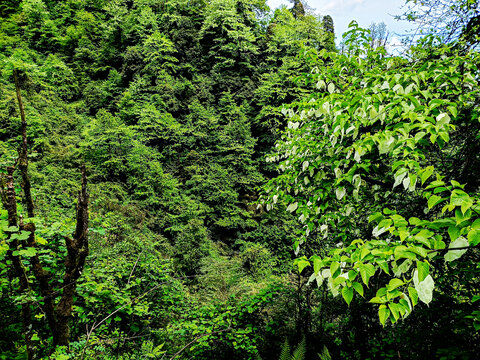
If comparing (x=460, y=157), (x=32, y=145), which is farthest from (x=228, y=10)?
(x=460, y=157)

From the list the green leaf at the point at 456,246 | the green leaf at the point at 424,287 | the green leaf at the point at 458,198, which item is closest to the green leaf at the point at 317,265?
the green leaf at the point at 424,287

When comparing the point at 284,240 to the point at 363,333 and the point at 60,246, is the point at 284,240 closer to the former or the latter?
the point at 363,333

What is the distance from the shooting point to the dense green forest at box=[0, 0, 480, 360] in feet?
5.43

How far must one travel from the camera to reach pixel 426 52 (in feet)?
9.20

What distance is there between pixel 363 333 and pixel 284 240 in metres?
6.05

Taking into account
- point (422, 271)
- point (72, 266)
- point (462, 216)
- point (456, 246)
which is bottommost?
point (72, 266)

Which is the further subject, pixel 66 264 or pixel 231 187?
pixel 231 187

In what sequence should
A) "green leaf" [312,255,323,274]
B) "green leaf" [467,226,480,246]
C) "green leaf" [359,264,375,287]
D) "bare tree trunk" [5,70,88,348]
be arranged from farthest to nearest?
"bare tree trunk" [5,70,88,348] → "green leaf" [312,255,323,274] → "green leaf" [359,264,375,287] → "green leaf" [467,226,480,246]

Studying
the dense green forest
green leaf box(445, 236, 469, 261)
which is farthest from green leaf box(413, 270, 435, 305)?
green leaf box(445, 236, 469, 261)

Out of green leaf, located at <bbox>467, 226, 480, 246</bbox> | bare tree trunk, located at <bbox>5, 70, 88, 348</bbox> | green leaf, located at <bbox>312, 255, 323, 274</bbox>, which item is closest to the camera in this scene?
green leaf, located at <bbox>467, 226, 480, 246</bbox>

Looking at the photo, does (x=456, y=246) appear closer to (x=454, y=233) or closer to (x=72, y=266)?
(x=454, y=233)

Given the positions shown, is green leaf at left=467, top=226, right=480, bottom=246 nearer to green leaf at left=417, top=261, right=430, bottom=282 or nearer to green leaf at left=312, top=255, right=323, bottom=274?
green leaf at left=417, top=261, right=430, bottom=282

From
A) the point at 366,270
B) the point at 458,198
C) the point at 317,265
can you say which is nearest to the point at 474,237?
the point at 458,198

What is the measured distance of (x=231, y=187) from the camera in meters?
12.6
